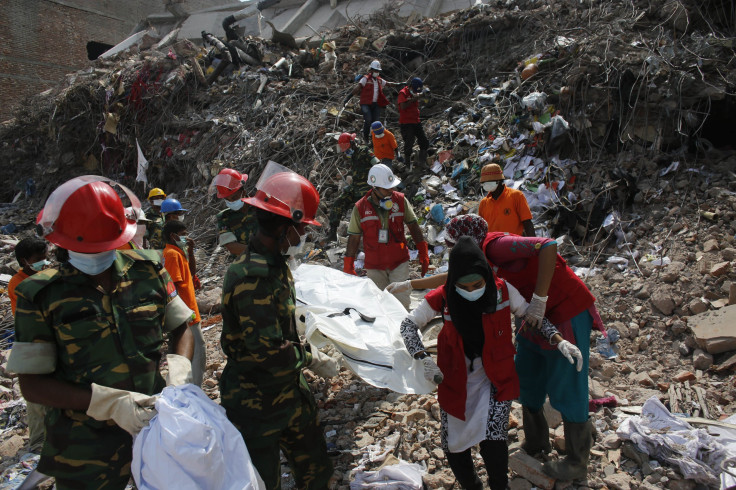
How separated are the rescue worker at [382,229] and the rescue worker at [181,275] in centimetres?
127

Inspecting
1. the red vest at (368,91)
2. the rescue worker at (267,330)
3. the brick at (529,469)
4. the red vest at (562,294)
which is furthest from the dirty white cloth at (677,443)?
the red vest at (368,91)

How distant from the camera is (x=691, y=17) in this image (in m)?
6.35

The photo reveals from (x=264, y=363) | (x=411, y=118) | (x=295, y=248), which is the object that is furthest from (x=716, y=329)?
(x=411, y=118)

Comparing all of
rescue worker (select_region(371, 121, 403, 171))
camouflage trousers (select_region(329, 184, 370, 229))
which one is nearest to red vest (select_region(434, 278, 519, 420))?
camouflage trousers (select_region(329, 184, 370, 229))

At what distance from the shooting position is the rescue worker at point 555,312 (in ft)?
7.23

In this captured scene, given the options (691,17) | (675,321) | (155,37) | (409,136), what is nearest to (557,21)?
(691,17)

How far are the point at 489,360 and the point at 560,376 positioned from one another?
0.48 m

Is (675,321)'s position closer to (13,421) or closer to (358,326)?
(358,326)

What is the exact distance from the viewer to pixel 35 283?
1541 mm

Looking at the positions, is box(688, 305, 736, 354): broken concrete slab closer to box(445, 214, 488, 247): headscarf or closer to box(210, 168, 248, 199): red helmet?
box(445, 214, 488, 247): headscarf

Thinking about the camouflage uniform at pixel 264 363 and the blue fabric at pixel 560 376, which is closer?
the camouflage uniform at pixel 264 363

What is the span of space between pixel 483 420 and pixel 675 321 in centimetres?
249

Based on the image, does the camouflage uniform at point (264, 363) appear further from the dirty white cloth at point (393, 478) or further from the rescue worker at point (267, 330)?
the dirty white cloth at point (393, 478)

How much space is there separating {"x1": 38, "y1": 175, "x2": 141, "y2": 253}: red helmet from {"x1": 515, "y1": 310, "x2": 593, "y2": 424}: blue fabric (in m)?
2.06
